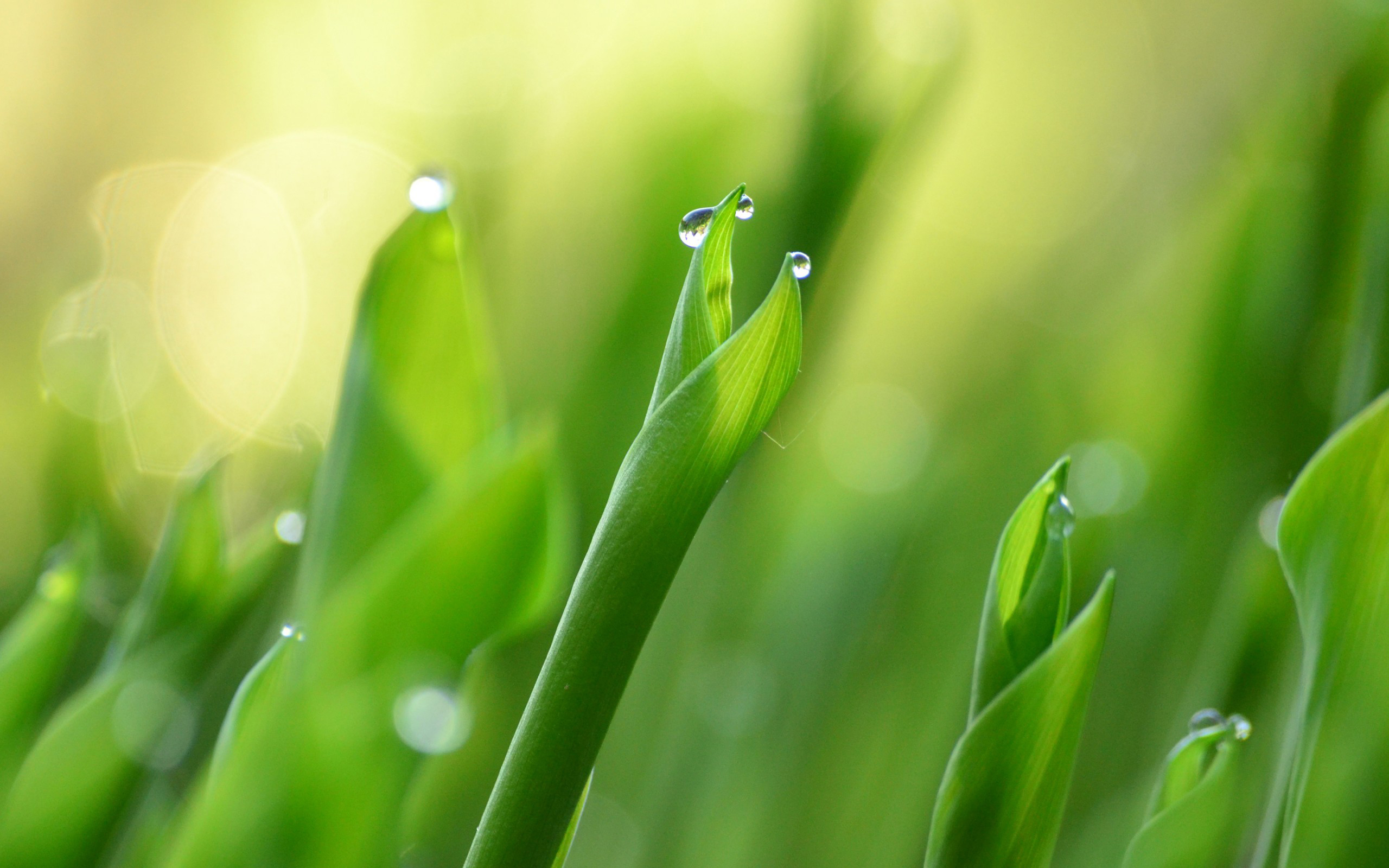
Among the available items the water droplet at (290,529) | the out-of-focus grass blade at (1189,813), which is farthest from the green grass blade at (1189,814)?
the water droplet at (290,529)

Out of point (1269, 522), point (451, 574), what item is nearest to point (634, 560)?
point (451, 574)

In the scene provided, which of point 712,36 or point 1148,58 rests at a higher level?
point 1148,58

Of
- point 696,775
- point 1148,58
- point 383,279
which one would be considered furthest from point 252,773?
point 1148,58

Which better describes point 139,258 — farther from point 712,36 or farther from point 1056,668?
point 1056,668

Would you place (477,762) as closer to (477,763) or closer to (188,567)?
(477,763)

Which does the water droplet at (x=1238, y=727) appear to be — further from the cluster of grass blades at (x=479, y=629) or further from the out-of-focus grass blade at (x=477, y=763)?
the out-of-focus grass blade at (x=477, y=763)

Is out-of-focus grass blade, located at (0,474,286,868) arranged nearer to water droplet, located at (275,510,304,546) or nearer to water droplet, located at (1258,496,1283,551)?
water droplet, located at (275,510,304,546)

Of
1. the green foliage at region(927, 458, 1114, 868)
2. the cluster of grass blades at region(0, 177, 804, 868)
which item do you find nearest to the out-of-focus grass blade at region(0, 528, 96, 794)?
the cluster of grass blades at region(0, 177, 804, 868)

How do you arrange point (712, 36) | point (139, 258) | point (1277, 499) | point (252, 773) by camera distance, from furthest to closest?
point (139, 258) → point (712, 36) → point (1277, 499) → point (252, 773)
